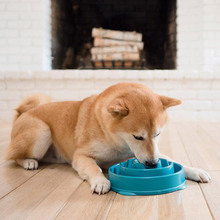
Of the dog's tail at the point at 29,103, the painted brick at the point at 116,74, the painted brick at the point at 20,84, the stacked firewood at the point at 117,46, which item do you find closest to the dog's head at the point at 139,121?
the dog's tail at the point at 29,103

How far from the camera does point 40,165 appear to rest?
5.21 feet

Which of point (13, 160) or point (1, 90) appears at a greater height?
point (1, 90)

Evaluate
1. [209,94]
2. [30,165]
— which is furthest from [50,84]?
[30,165]

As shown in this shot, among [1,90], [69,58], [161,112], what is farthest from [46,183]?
[69,58]

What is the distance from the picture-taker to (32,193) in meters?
1.13

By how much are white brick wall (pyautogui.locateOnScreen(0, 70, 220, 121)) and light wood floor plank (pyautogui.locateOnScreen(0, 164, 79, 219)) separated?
201 cm

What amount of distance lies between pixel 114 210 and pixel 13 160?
0.94m

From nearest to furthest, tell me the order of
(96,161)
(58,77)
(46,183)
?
(46,183), (96,161), (58,77)

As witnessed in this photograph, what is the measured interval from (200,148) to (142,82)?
160cm

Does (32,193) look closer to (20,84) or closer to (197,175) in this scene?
(197,175)

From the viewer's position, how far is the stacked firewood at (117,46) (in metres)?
3.72

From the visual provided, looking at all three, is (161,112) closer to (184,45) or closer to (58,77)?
(58,77)

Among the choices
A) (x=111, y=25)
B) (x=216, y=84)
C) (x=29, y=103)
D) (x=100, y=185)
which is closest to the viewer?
(x=100, y=185)

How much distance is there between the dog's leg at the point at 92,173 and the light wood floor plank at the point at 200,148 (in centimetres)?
58
